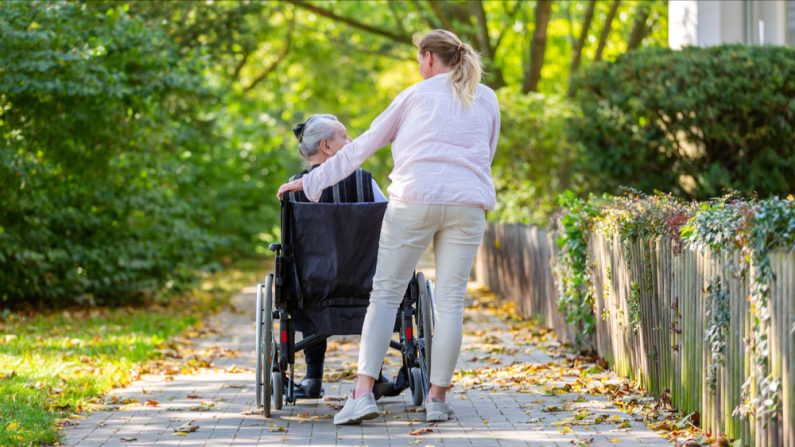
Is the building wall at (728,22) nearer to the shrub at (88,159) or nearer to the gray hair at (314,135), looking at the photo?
the shrub at (88,159)

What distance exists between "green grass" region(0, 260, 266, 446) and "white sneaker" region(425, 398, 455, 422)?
176 centimetres

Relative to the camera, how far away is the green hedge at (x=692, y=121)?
38.0 feet

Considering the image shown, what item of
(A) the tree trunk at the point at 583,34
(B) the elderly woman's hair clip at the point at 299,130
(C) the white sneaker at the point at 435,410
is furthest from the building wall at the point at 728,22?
(C) the white sneaker at the point at 435,410

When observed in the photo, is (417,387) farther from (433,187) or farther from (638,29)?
(638,29)

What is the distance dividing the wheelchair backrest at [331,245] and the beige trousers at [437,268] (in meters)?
0.27

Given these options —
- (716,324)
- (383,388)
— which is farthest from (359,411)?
(716,324)

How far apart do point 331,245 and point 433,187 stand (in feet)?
2.38

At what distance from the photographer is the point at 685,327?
5.57 metres

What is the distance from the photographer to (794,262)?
415 cm

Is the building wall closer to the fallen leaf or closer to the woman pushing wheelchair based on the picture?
the woman pushing wheelchair

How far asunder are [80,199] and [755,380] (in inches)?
376

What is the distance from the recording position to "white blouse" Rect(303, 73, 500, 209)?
18.0 ft

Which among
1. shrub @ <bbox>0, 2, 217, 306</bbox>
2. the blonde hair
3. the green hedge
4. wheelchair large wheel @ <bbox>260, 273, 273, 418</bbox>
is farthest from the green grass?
the green hedge

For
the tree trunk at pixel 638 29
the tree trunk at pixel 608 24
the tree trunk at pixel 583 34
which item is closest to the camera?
the tree trunk at pixel 583 34
